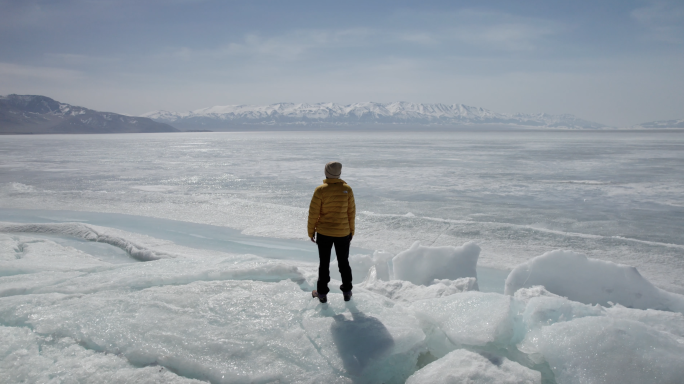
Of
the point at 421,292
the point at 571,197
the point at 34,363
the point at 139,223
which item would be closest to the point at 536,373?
the point at 421,292

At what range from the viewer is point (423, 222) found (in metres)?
7.72

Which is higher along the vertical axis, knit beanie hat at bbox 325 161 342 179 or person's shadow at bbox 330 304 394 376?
knit beanie hat at bbox 325 161 342 179

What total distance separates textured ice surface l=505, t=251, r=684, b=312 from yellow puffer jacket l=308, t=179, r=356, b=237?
85.2 inches

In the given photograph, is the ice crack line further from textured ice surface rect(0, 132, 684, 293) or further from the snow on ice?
the snow on ice

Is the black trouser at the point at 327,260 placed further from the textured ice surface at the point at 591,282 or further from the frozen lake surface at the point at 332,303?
the textured ice surface at the point at 591,282

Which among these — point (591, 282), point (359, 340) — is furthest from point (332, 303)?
point (591, 282)

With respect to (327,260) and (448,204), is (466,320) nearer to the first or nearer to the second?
(327,260)

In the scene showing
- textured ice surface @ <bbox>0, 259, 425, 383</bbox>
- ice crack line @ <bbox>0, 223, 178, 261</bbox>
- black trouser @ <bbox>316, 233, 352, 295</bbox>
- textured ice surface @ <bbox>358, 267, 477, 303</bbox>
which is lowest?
ice crack line @ <bbox>0, 223, 178, 261</bbox>

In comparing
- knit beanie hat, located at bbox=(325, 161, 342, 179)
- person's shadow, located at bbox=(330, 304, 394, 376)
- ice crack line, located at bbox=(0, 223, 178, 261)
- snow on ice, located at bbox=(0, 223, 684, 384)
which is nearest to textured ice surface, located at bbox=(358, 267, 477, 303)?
snow on ice, located at bbox=(0, 223, 684, 384)

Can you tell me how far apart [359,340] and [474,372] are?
793 mm

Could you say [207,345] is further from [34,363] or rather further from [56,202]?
[56,202]

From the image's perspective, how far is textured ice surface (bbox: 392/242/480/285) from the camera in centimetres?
471

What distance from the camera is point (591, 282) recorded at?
4.22 m

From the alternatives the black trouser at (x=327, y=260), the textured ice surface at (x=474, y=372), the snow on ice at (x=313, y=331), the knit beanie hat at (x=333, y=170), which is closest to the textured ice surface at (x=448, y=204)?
the snow on ice at (x=313, y=331)
